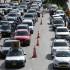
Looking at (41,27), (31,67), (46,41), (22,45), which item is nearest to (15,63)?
(31,67)

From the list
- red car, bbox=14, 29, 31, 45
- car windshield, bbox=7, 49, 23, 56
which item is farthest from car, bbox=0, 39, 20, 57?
red car, bbox=14, 29, 31, 45

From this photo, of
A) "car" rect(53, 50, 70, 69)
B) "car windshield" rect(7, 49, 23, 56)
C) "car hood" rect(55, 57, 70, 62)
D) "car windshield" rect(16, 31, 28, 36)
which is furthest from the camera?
"car windshield" rect(16, 31, 28, 36)

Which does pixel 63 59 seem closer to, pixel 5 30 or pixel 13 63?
pixel 13 63

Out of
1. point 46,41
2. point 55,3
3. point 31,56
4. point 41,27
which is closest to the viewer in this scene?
point 31,56

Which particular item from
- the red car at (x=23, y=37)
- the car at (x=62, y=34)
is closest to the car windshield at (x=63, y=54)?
the red car at (x=23, y=37)

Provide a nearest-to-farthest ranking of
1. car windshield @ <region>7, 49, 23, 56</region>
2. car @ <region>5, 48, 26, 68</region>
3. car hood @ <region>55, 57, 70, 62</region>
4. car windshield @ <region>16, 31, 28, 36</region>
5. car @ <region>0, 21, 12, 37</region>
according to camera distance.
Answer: car hood @ <region>55, 57, 70, 62</region> < car @ <region>5, 48, 26, 68</region> < car windshield @ <region>7, 49, 23, 56</region> < car windshield @ <region>16, 31, 28, 36</region> < car @ <region>0, 21, 12, 37</region>

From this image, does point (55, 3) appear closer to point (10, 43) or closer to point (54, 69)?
point (10, 43)

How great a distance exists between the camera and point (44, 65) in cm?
2920

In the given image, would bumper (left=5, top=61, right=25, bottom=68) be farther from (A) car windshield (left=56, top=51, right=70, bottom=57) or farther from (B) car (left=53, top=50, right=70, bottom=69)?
(A) car windshield (left=56, top=51, right=70, bottom=57)

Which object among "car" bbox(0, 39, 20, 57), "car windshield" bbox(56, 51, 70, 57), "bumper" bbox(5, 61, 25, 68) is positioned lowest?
"bumper" bbox(5, 61, 25, 68)

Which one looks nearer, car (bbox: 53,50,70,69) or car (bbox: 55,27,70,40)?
car (bbox: 53,50,70,69)

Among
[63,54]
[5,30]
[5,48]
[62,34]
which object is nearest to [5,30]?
[5,30]

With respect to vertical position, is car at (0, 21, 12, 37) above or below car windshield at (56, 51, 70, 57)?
below

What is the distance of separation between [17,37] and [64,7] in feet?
158
